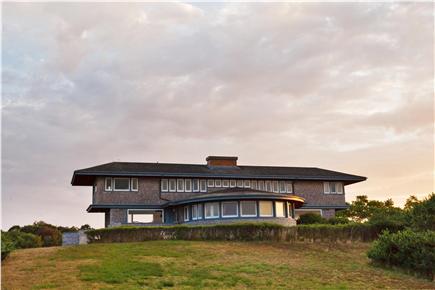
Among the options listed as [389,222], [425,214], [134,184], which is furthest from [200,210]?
[425,214]

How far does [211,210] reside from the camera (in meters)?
38.0

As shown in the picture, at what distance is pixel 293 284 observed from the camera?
735 inches

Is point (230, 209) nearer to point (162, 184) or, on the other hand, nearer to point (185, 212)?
point (185, 212)

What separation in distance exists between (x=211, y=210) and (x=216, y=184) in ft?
20.3

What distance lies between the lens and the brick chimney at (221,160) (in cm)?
4662

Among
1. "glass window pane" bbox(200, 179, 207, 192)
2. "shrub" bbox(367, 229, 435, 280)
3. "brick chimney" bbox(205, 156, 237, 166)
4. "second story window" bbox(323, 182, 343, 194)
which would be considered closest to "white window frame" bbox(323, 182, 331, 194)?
"second story window" bbox(323, 182, 343, 194)

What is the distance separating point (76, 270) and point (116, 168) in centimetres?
2234

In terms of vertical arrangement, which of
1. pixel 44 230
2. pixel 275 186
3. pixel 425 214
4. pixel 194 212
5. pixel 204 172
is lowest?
pixel 44 230

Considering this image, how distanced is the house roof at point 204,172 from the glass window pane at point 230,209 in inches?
233

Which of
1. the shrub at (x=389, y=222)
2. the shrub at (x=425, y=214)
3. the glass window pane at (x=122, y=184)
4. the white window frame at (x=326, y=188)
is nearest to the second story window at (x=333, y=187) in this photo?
the white window frame at (x=326, y=188)

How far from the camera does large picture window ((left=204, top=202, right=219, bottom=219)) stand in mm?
37781

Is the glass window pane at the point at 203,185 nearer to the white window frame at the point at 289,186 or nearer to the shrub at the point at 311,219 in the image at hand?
the white window frame at the point at 289,186

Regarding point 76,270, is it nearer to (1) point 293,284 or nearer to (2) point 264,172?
(1) point 293,284

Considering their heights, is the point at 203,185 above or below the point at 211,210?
above
